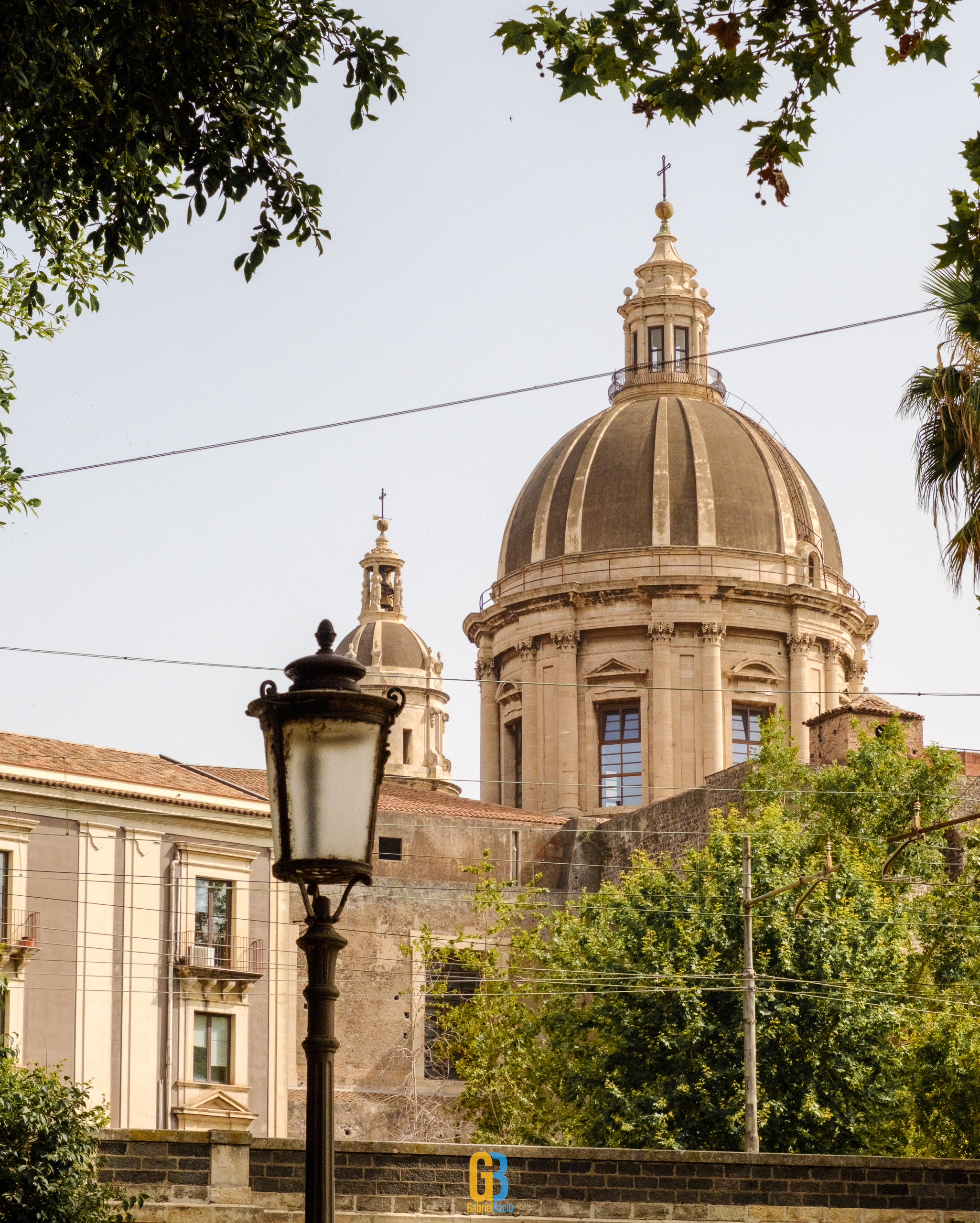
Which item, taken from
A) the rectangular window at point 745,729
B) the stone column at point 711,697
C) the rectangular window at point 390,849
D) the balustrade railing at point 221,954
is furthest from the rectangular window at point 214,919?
the rectangular window at point 745,729

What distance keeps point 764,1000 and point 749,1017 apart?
1821 mm

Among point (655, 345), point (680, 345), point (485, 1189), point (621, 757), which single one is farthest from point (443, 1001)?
point (485, 1189)

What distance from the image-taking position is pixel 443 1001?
4859 centimetres

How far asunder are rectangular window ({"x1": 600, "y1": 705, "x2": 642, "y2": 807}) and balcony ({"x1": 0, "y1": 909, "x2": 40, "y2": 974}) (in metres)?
21.0

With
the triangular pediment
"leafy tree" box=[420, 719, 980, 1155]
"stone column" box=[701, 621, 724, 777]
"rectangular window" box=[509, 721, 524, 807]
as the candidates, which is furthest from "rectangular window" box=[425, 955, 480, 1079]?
the triangular pediment

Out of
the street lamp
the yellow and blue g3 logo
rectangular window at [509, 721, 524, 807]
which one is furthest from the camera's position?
rectangular window at [509, 721, 524, 807]

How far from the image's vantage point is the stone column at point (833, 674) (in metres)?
57.2

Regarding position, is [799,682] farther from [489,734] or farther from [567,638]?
[489,734]

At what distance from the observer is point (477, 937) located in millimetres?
45125

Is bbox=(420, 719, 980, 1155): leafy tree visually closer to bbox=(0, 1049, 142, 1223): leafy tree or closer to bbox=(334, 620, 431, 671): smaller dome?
bbox=(0, 1049, 142, 1223): leafy tree

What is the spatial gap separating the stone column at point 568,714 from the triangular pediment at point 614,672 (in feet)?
1.53

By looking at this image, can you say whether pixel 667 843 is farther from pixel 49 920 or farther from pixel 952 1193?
pixel 952 1193

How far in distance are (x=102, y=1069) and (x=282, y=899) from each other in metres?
6.47

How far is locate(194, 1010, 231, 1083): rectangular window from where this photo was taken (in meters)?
40.6
